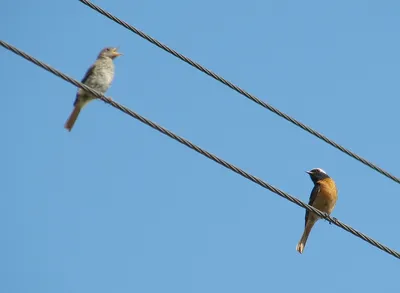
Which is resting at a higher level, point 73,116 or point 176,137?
point 73,116

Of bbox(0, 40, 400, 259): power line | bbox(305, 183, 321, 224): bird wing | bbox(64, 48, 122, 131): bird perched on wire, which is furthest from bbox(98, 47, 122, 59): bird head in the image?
bbox(0, 40, 400, 259): power line

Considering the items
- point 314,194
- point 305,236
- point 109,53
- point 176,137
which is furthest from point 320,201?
point 176,137

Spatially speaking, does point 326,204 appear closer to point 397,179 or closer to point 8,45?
point 397,179

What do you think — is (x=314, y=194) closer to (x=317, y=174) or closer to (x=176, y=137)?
(x=317, y=174)

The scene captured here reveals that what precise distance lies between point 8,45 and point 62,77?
43cm

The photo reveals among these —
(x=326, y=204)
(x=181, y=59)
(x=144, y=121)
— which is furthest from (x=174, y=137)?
(x=326, y=204)

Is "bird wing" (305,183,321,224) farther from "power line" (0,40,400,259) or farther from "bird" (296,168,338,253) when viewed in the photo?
"power line" (0,40,400,259)

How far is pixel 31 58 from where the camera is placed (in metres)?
5.36

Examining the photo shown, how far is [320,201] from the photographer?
1043 cm

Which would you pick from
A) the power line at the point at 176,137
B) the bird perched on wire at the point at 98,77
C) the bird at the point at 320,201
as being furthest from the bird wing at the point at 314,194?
the power line at the point at 176,137

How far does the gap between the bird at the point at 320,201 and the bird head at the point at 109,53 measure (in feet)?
10.3

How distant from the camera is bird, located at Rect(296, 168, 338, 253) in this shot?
10.4 m

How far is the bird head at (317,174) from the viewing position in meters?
11.1

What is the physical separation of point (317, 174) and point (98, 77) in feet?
11.7
